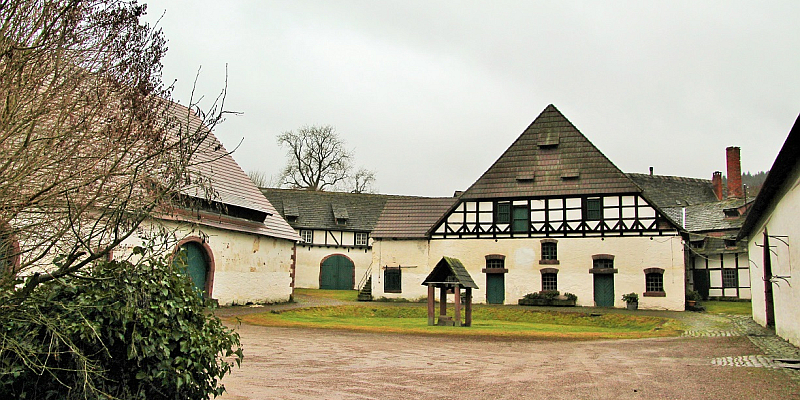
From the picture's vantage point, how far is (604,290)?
30.4 metres

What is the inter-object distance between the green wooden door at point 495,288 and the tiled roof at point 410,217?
160 inches

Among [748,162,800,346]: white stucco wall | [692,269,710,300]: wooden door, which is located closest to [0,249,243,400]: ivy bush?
[748,162,800,346]: white stucco wall

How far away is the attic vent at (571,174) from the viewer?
31422 millimetres

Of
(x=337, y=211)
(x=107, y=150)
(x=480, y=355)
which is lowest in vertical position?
(x=480, y=355)

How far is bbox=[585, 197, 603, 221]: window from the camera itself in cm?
3083

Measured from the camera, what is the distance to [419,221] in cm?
3494

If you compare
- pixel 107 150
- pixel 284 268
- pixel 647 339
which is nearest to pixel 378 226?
pixel 284 268

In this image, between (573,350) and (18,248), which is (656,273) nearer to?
(573,350)

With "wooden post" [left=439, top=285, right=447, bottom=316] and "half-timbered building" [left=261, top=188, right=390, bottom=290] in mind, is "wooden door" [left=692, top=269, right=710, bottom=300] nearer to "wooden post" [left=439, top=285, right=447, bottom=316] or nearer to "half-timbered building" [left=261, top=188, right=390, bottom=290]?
"half-timbered building" [left=261, top=188, right=390, bottom=290]

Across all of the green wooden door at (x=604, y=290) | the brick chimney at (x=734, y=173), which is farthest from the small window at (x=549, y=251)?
the brick chimney at (x=734, y=173)

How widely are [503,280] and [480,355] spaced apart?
18.3 m

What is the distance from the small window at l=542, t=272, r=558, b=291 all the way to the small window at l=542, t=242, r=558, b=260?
783 millimetres

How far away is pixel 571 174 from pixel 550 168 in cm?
118

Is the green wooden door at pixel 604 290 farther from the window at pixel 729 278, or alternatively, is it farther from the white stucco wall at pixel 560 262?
the window at pixel 729 278
